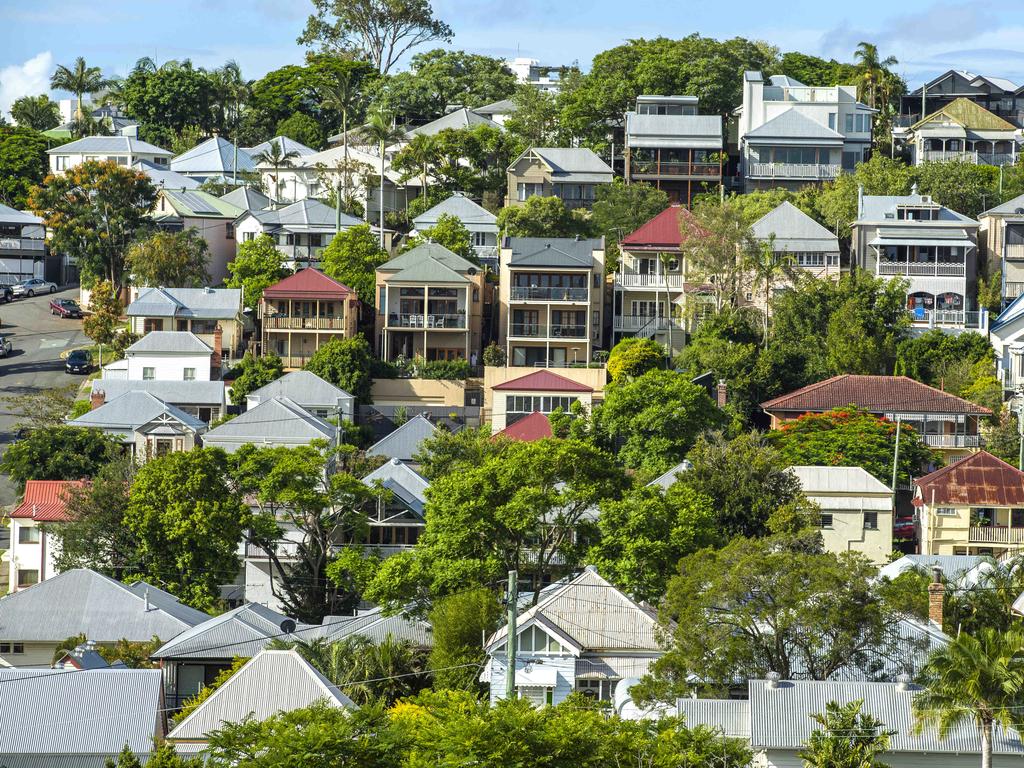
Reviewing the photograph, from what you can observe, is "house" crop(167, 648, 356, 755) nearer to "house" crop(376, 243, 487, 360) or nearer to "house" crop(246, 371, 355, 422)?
"house" crop(246, 371, 355, 422)

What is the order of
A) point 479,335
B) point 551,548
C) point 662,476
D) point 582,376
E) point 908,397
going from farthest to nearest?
point 479,335, point 582,376, point 908,397, point 662,476, point 551,548

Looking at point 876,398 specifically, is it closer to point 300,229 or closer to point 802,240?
point 802,240

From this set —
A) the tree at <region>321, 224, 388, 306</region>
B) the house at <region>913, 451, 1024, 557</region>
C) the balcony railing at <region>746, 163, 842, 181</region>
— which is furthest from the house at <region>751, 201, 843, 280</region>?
the house at <region>913, 451, 1024, 557</region>

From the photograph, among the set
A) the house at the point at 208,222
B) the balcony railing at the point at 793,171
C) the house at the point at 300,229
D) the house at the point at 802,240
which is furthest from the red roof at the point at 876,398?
the house at the point at 208,222

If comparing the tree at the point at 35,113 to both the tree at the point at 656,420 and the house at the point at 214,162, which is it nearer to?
the house at the point at 214,162

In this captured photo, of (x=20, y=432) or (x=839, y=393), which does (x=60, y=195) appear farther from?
(x=839, y=393)

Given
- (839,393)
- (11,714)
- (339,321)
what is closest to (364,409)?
(339,321)
